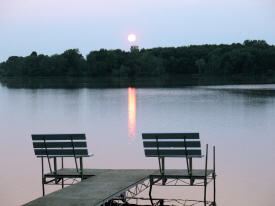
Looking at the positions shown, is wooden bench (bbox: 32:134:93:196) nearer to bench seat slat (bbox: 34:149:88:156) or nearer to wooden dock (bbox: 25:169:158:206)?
bench seat slat (bbox: 34:149:88:156)

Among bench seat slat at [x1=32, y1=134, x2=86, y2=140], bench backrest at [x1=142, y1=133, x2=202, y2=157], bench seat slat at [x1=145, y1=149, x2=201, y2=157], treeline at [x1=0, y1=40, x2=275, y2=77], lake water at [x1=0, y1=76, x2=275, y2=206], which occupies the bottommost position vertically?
lake water at [x1=0, y1=76, x2=275, y2=206]

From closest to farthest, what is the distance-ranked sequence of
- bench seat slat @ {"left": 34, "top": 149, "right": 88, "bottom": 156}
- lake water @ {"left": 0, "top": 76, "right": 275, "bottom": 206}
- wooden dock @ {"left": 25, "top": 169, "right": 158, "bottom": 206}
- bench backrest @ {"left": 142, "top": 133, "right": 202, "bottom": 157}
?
wooden dock @ {"left": 25, "top": 169, "right": 158, "bottom": 206} < bench backrest @ {"left": 142, "top": 133, "right": 202, "bottom": 157} < bench seat slat @ {"left": 34, "top": 149, "right": 88, "bottom": 156} < lake water @ {"left": 0, "top": 76, "right": 275, "bottom": 206}

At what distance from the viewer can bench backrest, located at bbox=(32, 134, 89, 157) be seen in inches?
296

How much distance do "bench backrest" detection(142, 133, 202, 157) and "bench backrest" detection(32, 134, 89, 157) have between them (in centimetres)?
110

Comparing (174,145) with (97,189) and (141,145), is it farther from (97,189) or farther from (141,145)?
(141,145)

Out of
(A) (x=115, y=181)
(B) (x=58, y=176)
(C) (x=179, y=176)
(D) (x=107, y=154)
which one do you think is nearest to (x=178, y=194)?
(C) (x=179, y=176)

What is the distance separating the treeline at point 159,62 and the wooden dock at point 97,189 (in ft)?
373

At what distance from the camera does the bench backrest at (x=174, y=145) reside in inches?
286

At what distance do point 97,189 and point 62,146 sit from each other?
1380 millimetres

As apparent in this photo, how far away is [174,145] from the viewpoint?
7426 millimetres

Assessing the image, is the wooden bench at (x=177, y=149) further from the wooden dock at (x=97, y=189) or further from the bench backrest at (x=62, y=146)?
the bench backrest at (x=62, y=146)

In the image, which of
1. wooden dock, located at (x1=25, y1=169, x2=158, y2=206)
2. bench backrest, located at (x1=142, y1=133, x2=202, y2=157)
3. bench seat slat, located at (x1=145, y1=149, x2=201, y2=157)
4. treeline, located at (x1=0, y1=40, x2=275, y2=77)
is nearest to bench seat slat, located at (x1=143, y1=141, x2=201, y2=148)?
bench backrest, located at (x1=142, y1=133, x2=202, y2=157)

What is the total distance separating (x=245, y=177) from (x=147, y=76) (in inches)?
4977

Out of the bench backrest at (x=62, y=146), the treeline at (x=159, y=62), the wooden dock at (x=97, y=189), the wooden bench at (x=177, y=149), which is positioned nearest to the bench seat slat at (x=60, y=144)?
the bench backrest at (x=62, y=146)
